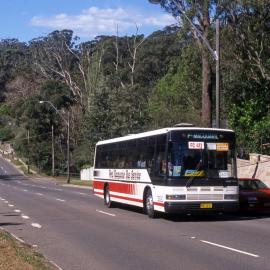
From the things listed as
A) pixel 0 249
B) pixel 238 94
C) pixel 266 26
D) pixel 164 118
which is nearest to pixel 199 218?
pixel 0 249

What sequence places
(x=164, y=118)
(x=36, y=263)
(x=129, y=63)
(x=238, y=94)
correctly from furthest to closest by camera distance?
(x=129, y=63) < (x=164, y=118) < (x=238, y=94) < (x=36, y=263)

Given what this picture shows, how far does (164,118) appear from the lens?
2104 inches

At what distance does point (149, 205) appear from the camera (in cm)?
2089

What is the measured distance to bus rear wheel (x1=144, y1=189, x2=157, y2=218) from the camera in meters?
20.7

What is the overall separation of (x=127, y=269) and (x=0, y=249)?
2.61 metres

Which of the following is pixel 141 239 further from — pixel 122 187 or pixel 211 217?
pixel 122 187

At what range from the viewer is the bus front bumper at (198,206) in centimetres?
1905

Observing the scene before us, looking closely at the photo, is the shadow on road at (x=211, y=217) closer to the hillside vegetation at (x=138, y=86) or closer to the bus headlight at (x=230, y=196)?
A: the bus headlight at (x=230, y=196)

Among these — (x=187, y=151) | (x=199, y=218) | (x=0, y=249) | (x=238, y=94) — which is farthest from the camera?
(x=238, y=94)

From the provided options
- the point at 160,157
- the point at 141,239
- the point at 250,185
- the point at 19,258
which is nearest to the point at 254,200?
the point at 250,185

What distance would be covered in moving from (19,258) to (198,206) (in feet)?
30.0

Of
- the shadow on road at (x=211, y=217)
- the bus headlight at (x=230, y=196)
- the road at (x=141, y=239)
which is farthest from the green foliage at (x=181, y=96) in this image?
the bus headlight at (x=230, y=196)

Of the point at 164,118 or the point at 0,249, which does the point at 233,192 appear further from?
the point at 164,118

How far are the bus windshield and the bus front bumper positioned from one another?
799 mm
